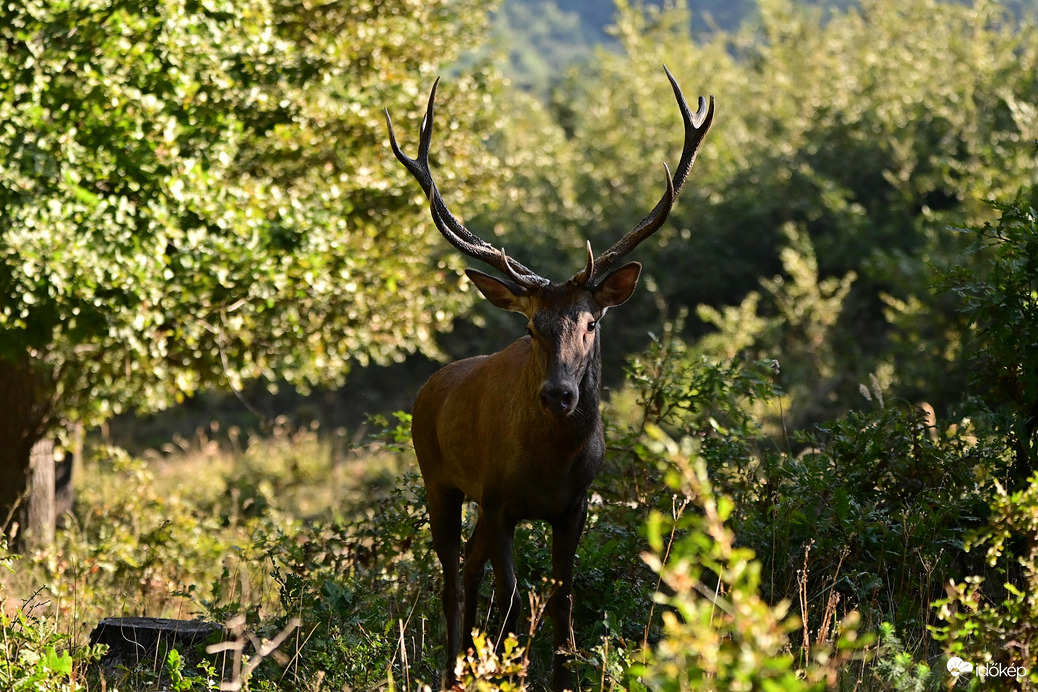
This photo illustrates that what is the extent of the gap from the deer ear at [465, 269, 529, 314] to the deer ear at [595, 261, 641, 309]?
1.33 ft

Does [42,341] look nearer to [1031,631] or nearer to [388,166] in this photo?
[388,166]

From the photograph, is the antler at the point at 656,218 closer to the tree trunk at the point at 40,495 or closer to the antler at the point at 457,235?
the antler at the point at 457,235

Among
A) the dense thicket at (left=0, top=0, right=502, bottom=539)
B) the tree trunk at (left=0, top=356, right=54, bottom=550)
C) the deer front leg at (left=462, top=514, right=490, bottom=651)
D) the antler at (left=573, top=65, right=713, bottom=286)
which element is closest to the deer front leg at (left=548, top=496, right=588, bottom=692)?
the deer front leg at (left=462, top=514, right=490, bottom=651)

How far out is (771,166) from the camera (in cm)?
2169

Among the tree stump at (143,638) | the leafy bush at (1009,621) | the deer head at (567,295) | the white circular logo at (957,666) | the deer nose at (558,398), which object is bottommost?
the tree stump at (143,638)

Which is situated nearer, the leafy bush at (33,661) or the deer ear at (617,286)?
the leafy bush at (33,661)

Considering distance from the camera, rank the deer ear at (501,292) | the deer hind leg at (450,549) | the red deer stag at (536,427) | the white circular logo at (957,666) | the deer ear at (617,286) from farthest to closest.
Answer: the deer hind leg at (450,549) → the deer ear at (501,292) → the deer ear at (617,286) → the red deer stag at (536,427) → the white circular logo at (957,666)

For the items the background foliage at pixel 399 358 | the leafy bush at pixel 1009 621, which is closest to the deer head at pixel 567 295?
the background foliage at pixel 399 358

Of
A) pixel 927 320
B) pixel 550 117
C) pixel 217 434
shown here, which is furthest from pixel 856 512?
pixel 550 117

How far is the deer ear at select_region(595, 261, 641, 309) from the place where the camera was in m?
5.65

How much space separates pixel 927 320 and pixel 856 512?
9460mm

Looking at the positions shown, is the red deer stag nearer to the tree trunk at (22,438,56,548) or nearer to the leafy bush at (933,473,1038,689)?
the leafy bush at (933,473,1038,689)

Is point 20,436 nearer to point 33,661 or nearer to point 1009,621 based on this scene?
point 33,661

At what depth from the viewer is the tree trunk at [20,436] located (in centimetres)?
1041
